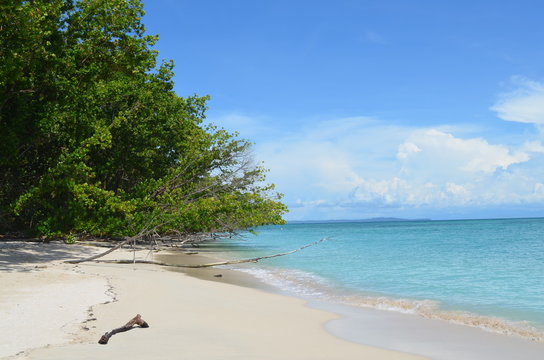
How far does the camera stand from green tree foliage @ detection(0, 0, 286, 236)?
15.2 meters

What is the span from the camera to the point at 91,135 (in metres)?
17.2

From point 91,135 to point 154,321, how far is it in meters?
11.4

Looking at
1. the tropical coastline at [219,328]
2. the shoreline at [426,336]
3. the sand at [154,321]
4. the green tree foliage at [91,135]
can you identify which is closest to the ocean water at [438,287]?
the shoreline at [426,336]

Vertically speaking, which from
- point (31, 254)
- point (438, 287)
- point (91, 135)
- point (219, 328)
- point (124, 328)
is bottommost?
point (438, 287)

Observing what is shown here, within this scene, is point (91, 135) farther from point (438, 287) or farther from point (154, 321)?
point (438, 287)

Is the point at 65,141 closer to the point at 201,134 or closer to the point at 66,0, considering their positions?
the point at 66,0

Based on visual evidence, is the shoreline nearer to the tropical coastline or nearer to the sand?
the tropical coastline

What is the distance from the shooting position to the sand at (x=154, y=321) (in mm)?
6016

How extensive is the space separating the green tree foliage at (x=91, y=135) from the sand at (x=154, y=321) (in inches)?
181

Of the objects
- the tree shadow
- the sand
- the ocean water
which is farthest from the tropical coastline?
the ocean water

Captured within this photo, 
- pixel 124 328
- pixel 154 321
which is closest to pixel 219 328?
pixel 154 321

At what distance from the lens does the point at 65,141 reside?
17578mm

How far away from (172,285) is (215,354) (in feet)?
22.8

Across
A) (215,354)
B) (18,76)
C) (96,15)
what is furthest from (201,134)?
(215,354)
